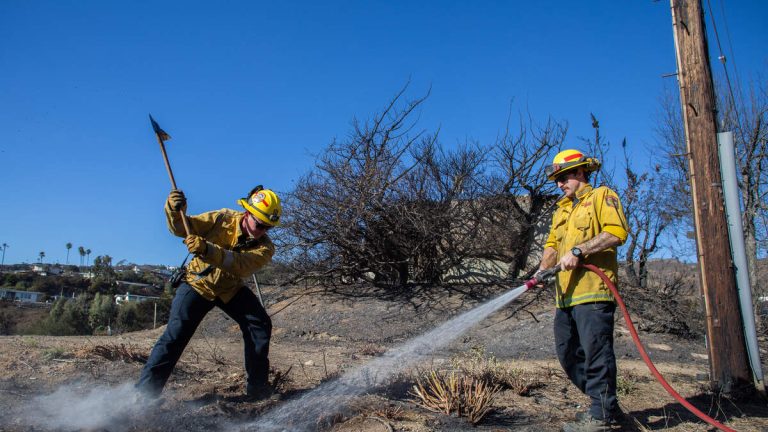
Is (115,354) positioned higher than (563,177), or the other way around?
(563,177)

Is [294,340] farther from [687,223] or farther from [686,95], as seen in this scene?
[687,223]

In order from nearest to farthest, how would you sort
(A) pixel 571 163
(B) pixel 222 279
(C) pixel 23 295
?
1. (A) pixel 571 163
2. (B) pixel 222 279
3. (C) pixel 23 295

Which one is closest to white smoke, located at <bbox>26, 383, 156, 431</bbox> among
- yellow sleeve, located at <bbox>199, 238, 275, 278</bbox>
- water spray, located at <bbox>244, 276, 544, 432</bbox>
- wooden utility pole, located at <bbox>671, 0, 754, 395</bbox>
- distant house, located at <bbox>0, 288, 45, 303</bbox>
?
water spray, located at <bbox>244, 276, 544, 432</bbox>

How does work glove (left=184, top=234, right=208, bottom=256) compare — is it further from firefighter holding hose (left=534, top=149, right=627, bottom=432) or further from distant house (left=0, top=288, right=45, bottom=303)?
distant house (left=0, top=288, right=45, bottom=303)

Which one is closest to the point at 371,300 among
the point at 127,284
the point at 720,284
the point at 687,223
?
the point at 720,284

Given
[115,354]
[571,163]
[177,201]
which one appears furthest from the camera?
[115,354]

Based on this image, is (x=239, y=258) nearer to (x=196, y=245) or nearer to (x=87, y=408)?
(x=196, y=245)

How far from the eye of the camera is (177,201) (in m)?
4.18

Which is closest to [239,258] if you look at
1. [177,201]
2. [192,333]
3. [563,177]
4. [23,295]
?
[177,201]

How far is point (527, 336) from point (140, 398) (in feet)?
20.4

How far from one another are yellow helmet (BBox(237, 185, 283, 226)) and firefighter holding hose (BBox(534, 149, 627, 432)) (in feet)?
7.15

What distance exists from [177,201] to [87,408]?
5.59 feet

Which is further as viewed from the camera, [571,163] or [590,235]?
[571,163]

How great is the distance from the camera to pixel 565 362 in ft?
13.0
